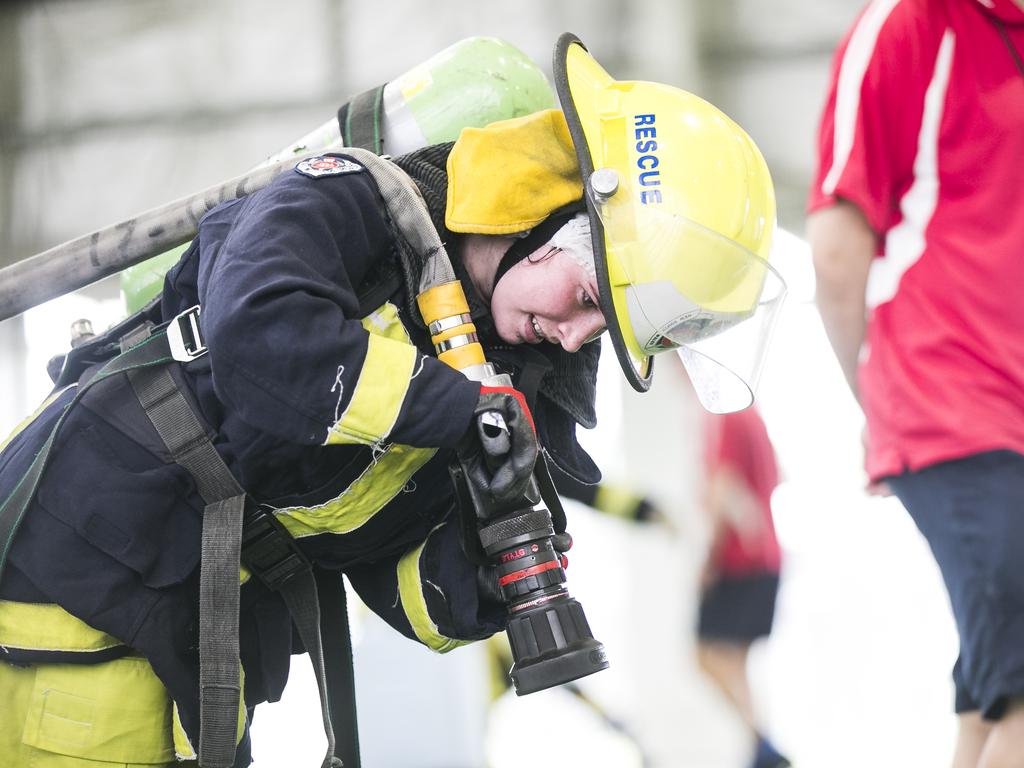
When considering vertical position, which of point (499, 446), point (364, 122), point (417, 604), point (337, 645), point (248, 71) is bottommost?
point (248, 71)

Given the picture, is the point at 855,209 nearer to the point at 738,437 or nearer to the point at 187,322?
the point at 187,322

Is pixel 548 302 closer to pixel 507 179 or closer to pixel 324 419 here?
pixel 507 179

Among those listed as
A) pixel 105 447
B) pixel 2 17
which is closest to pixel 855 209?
pixel 105 447

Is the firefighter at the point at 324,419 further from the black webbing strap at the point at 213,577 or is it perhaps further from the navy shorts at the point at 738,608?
the navy shorts at the point at 738,608

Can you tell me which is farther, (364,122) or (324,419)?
(364,122)

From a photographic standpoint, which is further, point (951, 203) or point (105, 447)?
point (951, 203)

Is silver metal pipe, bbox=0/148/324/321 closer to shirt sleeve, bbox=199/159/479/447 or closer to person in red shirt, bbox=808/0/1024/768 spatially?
shirt sleeve, bbox=199/159/479/447

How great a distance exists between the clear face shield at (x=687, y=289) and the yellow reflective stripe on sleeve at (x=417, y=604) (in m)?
0.43

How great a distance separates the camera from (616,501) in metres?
4.08

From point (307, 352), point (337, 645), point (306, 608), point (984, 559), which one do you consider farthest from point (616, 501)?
point (307, 352)

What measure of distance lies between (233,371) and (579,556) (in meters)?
3.58

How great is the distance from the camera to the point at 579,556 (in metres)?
4.59

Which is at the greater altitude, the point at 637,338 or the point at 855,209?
the point at 855,209

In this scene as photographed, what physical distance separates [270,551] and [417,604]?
233 mm
